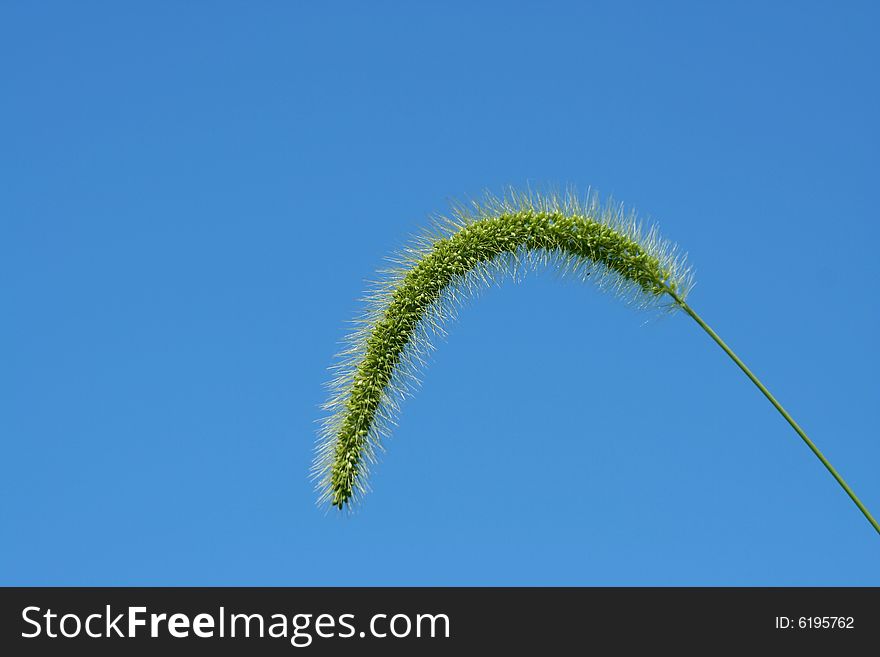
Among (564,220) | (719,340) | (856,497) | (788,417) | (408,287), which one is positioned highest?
(564,220)

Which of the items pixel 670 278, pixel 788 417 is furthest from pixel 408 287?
pixel 788 417

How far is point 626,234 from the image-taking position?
722cm

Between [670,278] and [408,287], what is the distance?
1993mm

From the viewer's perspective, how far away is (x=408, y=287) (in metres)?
6.96

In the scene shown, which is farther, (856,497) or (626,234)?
(626,234)

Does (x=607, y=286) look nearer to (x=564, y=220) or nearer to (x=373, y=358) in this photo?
(x=564, y=220)
